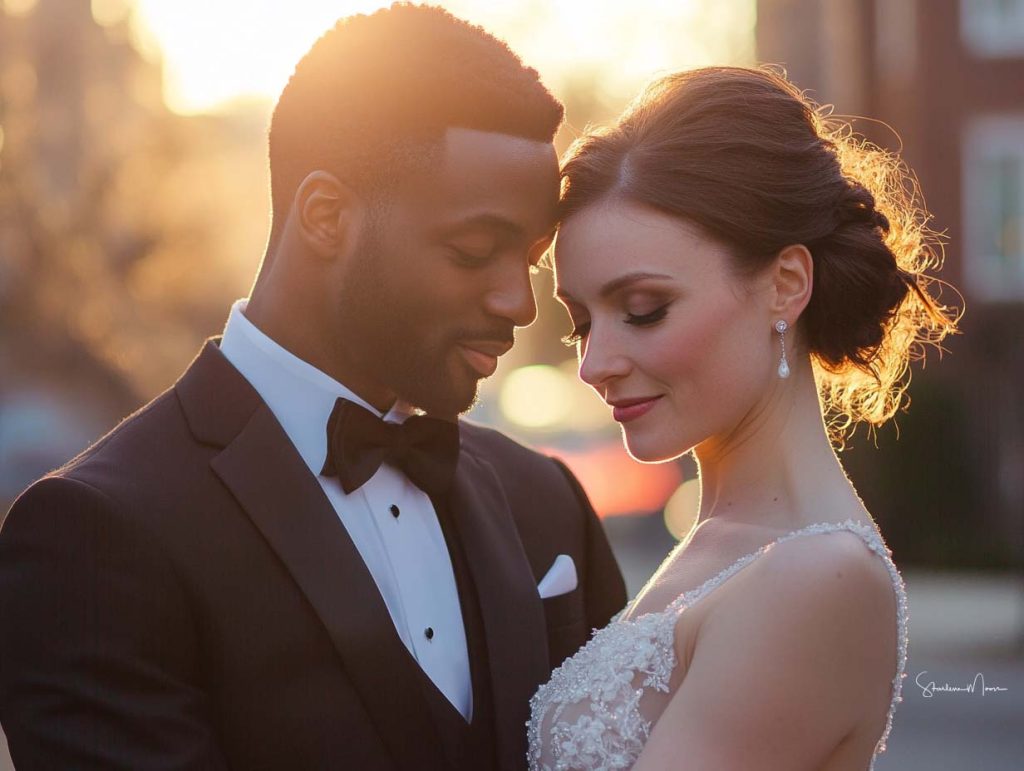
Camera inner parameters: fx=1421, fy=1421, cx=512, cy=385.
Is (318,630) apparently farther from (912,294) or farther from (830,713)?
(912,294)

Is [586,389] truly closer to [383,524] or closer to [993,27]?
[993,27]

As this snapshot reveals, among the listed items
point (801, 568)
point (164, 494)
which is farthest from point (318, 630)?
point (801, 568)

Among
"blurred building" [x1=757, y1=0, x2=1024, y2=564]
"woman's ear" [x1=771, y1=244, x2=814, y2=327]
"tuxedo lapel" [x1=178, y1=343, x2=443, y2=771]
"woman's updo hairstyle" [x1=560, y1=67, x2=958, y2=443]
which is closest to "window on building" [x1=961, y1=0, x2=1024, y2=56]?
"blurred building" [x1=757, y1=0, x2=1024, y2=564]

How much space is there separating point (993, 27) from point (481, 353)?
18887 mm

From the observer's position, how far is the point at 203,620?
2801 millimetres

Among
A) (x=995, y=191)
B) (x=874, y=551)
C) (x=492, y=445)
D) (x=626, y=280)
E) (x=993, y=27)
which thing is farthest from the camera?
(x=995, y=191)

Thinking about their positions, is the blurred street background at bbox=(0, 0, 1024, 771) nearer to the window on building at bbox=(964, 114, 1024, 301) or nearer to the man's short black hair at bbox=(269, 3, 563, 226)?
the window on building at bbox=(964, 114, 1024, 301)

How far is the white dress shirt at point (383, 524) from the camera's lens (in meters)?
3.09

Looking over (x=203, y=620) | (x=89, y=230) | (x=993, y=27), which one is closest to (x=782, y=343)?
(x=203, y=620)

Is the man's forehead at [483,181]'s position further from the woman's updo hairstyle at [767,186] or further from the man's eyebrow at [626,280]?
the man's eyebrow at [626,280]

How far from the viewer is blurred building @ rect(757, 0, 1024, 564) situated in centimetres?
1571

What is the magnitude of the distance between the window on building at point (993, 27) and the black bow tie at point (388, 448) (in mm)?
18693

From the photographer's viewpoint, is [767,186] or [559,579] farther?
[559,579]

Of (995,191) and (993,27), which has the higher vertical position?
(993,27)
